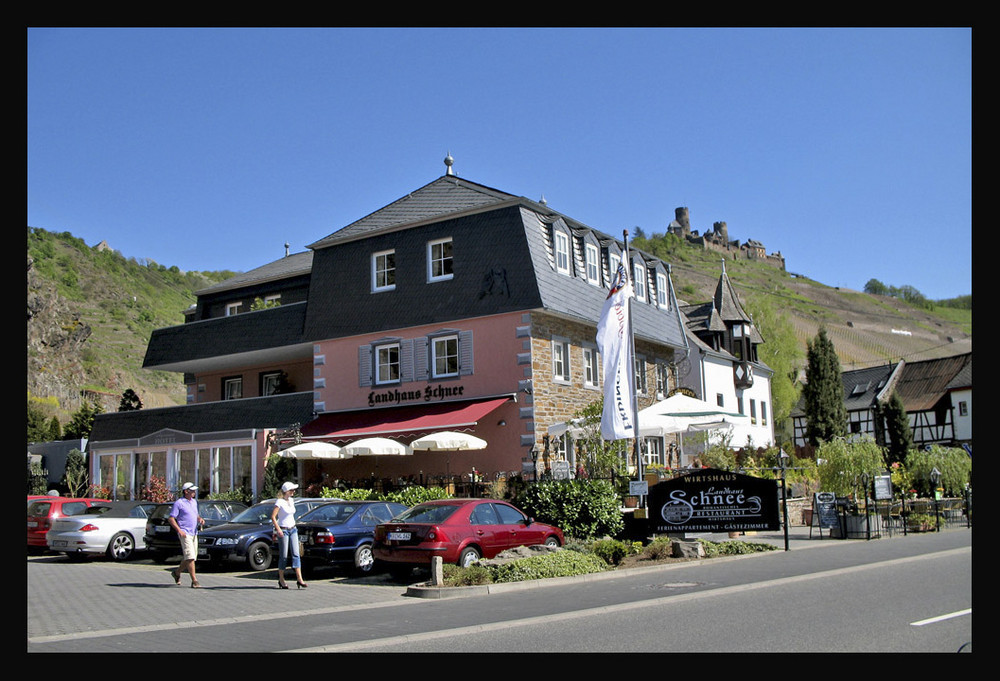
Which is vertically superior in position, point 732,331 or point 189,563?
point 732,331

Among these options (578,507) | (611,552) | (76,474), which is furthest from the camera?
(76,474)

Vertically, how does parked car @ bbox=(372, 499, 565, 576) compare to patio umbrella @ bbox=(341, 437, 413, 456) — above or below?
below

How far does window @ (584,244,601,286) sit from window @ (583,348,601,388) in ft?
8.77

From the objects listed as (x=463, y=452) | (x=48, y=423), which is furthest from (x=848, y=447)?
(x=48, y=423)

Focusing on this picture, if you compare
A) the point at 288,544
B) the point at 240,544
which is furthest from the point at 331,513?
the point at 288,544

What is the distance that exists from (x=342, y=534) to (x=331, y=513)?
0.90 meters

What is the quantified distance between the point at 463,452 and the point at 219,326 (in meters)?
11.6

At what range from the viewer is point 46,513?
71.8ft

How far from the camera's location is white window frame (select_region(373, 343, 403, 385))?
96.9ft

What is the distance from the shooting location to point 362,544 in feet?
58.5

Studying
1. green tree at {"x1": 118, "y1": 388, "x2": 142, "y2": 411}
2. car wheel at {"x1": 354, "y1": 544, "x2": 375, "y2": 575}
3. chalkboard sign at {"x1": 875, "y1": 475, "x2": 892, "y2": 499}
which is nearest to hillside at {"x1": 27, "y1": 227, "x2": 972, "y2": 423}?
green tree at {"x1": 118, "y1": 388, "x2": 142, "y2": 411}

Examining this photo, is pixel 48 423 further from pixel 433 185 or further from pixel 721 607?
pixel 721 607

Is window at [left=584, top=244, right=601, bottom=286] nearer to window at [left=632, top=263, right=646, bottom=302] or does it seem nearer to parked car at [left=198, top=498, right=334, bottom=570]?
window at [left=632, top=263, right=646, bottom=302]

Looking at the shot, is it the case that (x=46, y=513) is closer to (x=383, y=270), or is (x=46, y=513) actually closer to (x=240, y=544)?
(x=240, y=544)
